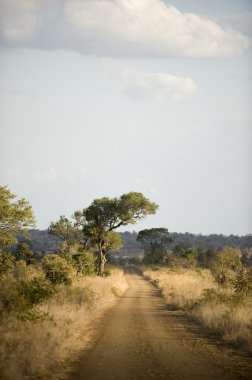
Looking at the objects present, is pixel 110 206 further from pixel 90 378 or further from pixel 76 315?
pixel 90 378

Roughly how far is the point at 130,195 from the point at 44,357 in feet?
115

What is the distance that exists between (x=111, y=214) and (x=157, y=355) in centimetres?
3383

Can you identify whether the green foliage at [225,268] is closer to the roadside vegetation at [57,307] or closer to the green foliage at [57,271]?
the roadside vegetation at [57,307]

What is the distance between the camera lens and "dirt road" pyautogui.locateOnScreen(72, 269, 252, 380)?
9.11m

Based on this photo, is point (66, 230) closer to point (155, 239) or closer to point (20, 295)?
point (155, 239)

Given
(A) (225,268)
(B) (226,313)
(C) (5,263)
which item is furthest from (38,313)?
(A) (225,268)

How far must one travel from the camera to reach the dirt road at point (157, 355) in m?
9.11

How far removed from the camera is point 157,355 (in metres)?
11.0

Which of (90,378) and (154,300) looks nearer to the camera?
(90,378)

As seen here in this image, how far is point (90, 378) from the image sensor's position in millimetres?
8602

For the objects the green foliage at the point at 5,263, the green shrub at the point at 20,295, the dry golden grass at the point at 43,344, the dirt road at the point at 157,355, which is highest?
the green foliage at the point at 5,263

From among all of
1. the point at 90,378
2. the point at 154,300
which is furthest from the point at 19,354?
the point at 154,300

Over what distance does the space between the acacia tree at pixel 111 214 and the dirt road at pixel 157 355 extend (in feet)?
87.7

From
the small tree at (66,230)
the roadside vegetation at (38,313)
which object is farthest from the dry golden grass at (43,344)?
the small tree at (66,230)
